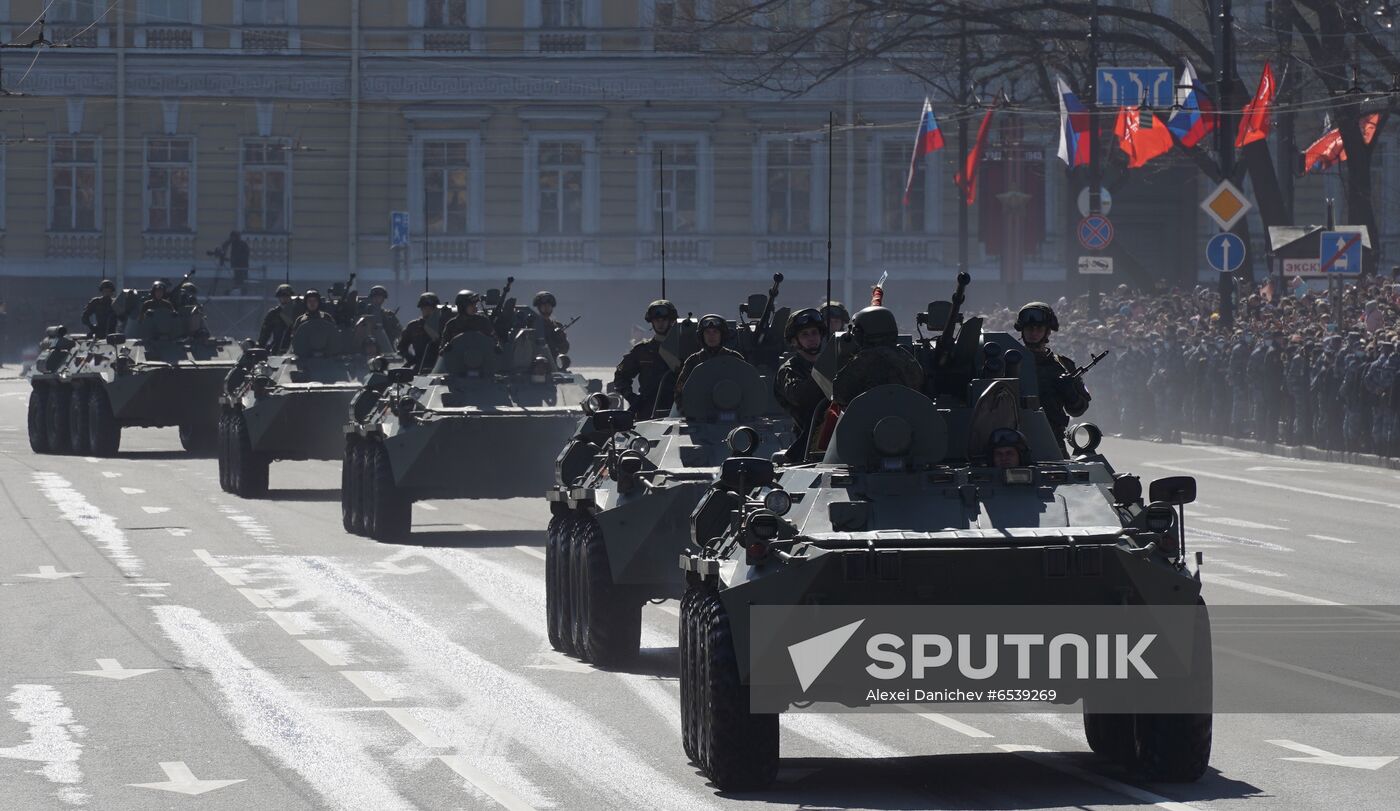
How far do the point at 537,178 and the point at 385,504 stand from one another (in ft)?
143

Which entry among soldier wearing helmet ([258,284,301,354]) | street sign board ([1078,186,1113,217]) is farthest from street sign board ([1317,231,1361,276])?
soldier wearing helmet ([258,284,301,354])

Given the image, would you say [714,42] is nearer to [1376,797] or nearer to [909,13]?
[909,13]

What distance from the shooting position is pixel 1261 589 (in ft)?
63.7

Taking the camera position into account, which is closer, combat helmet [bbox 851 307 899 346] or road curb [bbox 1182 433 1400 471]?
combat helmet [bbox 851 307 899 346]

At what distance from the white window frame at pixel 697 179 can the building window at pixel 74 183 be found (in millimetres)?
12782

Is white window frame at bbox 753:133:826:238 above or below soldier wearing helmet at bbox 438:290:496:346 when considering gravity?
above

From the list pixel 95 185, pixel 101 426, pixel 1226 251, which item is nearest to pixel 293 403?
pixel 101 426

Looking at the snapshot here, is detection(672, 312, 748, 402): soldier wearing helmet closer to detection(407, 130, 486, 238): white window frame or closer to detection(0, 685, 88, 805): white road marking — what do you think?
detection(0, 685, 88, 805): white road marking

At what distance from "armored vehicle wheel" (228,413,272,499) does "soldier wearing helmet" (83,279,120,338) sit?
26.8 ft

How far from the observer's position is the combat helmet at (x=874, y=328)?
1190cm

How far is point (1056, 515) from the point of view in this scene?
11227mm

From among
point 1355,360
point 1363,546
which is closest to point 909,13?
point 1355,360

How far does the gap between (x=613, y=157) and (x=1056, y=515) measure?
56174 millimetres

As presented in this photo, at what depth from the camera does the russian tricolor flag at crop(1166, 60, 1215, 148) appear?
45.2 metres
